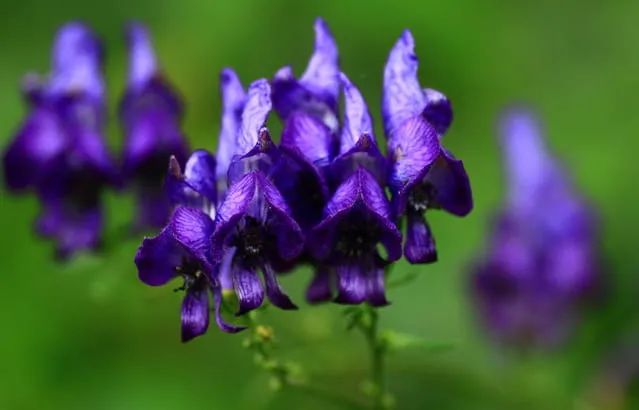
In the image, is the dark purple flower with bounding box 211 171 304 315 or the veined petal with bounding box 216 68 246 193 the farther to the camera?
the veined petal with bounding box 216 68 246 193

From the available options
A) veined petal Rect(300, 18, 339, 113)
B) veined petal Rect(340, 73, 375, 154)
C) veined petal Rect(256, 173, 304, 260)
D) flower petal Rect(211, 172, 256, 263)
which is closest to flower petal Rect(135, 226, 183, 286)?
flower petal Rect(211, 172, 256, 263)

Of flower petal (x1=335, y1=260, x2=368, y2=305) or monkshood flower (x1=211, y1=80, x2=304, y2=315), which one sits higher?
monkshood flower (x1=211, y1=80, x2=304, y2=315)

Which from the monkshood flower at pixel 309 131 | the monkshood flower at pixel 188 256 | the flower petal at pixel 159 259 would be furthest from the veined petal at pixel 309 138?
the flower petal at pixel 159 259

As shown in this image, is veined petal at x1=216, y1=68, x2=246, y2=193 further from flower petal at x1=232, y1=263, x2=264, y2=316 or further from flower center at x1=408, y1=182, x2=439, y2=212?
flower center at x1=408, y1=182, x2=439, y2=212

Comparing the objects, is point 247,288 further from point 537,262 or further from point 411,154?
point 537,262

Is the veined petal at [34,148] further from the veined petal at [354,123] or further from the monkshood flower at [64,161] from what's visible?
the veined petal at [354,123]

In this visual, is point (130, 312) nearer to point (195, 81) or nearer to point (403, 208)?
point (195, 81)
